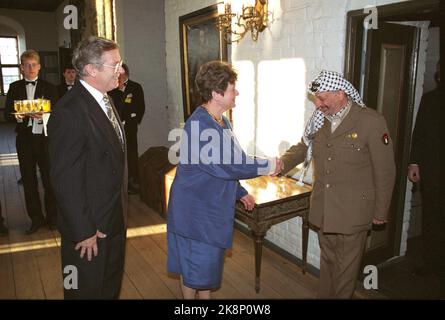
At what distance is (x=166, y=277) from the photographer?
130 inches

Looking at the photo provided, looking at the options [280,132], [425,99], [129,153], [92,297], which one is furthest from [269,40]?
[129,153]

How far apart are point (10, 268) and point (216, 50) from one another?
306 centimetres

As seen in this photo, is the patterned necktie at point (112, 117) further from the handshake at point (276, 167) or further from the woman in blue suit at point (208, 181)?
the handshake at point (276, 167)

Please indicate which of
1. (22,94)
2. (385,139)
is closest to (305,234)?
(385,139)

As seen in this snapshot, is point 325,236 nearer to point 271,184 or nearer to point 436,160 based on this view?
point 271,184

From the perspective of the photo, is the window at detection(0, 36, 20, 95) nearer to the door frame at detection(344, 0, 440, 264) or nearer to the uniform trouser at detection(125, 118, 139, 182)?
the uniform trouser at detection(125, 118, 139, 182)

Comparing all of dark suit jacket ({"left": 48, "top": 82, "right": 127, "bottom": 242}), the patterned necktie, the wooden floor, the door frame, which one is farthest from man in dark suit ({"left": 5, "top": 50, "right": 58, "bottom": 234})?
the door frame

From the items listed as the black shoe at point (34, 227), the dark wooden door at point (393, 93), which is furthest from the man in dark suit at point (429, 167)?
the black shoe at point (34, 227)

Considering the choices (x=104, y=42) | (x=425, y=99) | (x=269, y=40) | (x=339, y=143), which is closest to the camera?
(x=104, y=42)

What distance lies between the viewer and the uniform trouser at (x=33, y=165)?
4.05 meters

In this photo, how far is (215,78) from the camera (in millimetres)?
2221

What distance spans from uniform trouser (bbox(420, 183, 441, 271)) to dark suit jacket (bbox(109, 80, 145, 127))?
151 inches

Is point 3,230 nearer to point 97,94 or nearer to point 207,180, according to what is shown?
point 97,94

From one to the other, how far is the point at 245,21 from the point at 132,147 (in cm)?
275
